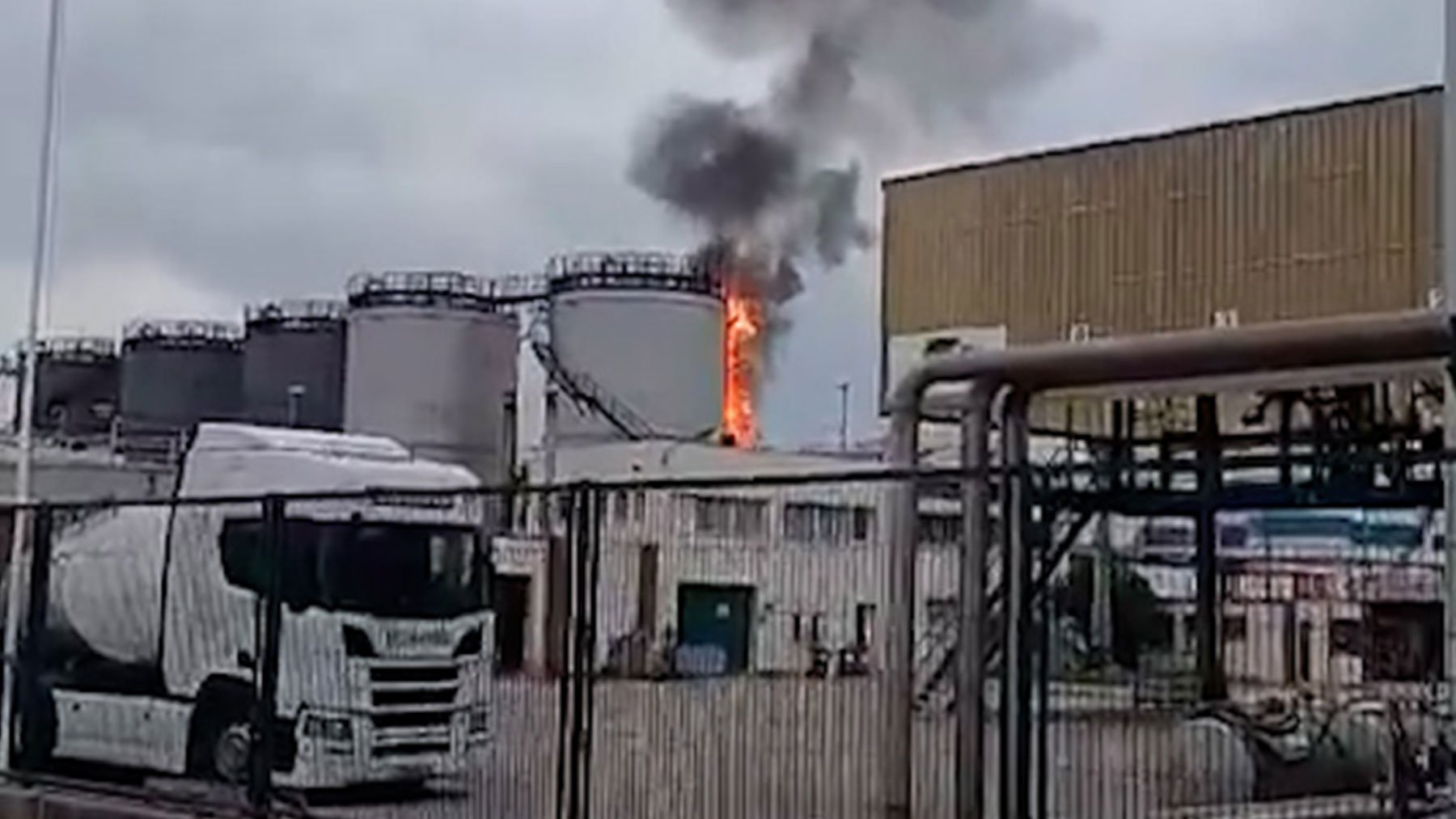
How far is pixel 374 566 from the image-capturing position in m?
19.0

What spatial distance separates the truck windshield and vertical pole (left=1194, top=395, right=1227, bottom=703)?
19.8ft

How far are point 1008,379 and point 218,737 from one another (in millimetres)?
7342

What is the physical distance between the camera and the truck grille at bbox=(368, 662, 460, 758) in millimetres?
17719

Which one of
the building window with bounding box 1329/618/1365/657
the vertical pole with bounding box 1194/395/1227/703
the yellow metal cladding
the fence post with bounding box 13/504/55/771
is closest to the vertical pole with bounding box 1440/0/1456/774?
the building window with bounding box 1329/618/1365/657

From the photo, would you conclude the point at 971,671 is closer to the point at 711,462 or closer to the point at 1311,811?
the point at 1311,811

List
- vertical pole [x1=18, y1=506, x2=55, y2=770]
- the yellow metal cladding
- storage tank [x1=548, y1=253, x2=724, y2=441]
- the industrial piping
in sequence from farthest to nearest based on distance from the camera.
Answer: storage tank [x1=548, y1=253, x2=724, y2=441], the yellow metal cladding, vertical pole [x1=18, y1=506, x2=55, y2=770], the industrial piping

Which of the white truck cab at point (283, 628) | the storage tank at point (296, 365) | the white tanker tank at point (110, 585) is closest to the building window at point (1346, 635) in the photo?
the white truck cab at point (283, 628)

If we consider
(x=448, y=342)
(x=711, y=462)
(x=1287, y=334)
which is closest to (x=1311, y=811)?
(x=1287, y=334)

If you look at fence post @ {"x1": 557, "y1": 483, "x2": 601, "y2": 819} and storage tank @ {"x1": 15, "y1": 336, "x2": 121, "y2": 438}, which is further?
storage tank @ {"x1": 15, "y1": 336, "x2": 121, "y2": 438}

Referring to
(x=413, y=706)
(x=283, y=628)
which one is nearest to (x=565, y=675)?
(x=283, y=628)

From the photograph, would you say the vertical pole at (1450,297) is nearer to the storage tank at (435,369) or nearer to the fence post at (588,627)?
the fence post at (588,627)

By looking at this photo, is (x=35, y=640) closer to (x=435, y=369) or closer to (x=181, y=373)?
(x=435, y=369)

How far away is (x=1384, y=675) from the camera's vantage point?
12.8 meters

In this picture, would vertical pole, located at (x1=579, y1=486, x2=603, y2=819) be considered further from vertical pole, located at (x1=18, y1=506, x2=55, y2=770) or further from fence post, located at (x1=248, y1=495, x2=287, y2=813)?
vertical pole, located at (x1=18, y1=506, x2=55, y2=770)
